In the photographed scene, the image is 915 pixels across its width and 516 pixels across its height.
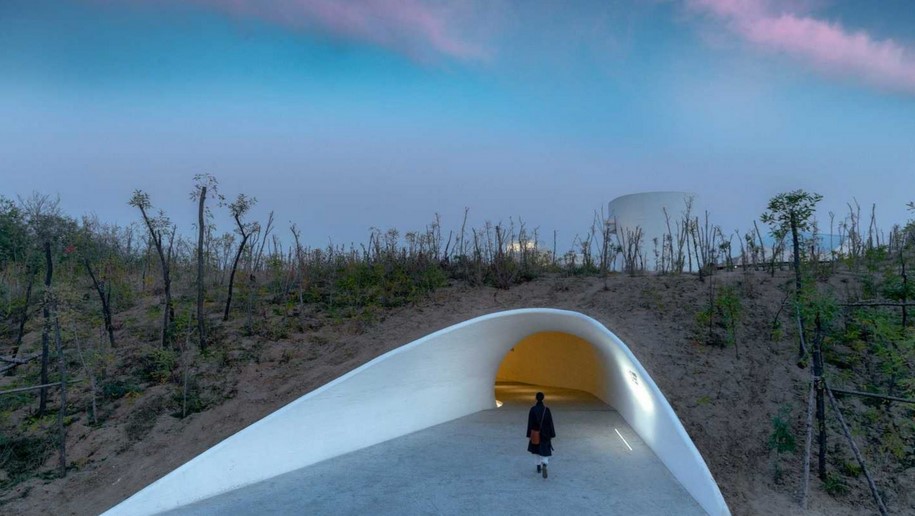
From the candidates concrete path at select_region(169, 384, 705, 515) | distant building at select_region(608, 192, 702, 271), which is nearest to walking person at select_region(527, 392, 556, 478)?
concrete path at select_region(169, 384, 705, 515)

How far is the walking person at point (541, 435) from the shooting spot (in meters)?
5.68

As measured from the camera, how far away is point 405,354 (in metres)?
7.04

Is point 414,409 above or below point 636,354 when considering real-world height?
below

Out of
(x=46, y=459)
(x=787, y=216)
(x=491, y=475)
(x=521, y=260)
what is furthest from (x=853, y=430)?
(x=46, y=459)

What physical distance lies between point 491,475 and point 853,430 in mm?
4461

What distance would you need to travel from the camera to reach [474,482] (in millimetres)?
5543

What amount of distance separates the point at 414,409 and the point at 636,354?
11.8 feet

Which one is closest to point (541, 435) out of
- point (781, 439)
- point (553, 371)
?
point (781, 439)

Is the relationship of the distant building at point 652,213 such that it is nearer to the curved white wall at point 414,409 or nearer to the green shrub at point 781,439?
the curved white wall at point 414,409

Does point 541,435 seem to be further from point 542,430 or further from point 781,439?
point 781,439

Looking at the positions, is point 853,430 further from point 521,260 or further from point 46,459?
point 46,459

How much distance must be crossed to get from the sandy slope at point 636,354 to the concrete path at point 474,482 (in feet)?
3.02

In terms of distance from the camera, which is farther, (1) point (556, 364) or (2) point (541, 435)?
(1) point (556, 364)

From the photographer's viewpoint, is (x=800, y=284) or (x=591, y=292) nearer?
(x=800, y=284)
